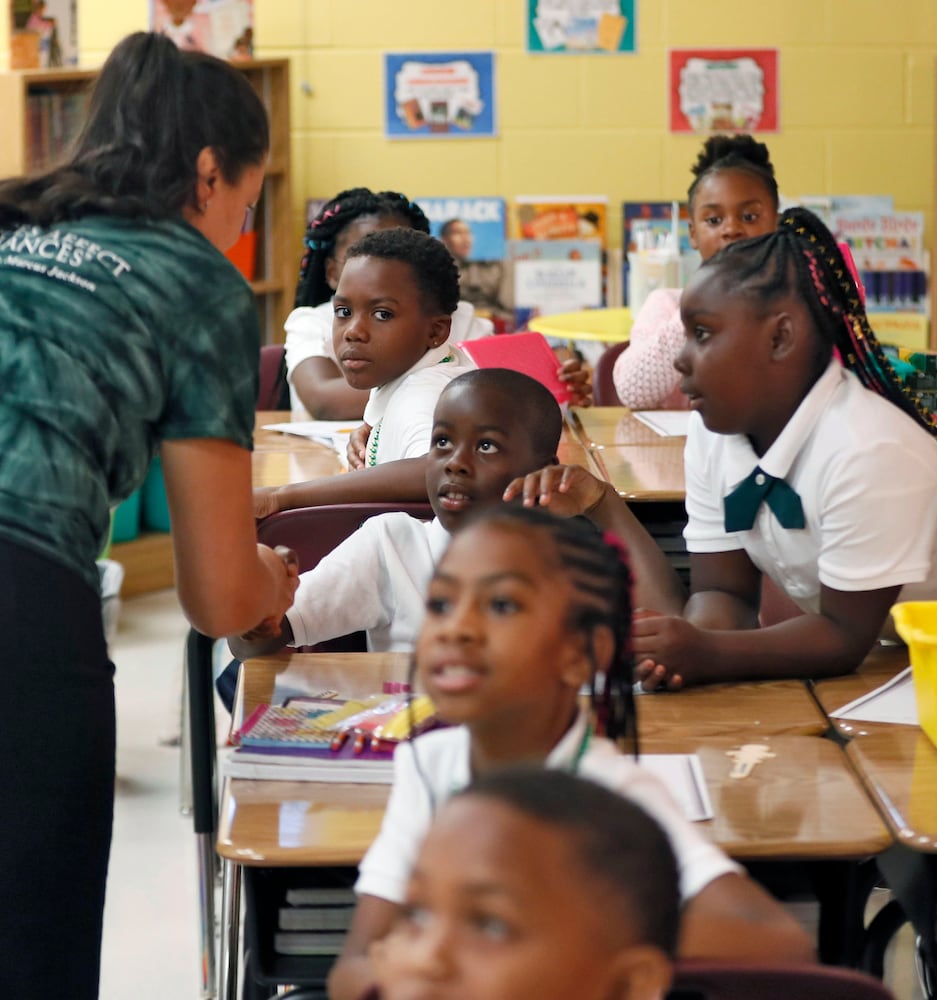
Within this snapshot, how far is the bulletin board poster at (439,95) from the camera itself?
532cm

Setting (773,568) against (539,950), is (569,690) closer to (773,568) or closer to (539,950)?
(539,950)

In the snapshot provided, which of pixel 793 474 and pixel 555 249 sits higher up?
pixel 555 249

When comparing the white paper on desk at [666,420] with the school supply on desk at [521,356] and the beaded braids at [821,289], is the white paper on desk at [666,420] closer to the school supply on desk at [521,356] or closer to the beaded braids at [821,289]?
the school supply on desk at [521,356]

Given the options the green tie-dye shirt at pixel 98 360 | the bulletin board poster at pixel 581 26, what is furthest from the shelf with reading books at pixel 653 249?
the green tie-dye shirt at pixel 98 360

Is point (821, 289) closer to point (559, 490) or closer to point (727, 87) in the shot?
point (559, 490)

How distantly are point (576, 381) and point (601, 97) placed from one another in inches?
83.9

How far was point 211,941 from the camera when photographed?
2.35 metres

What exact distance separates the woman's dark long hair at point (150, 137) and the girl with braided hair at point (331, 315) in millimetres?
1936

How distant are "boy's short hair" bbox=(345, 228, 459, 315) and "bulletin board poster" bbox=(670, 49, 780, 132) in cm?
284

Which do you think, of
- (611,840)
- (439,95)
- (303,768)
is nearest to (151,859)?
(303,768)

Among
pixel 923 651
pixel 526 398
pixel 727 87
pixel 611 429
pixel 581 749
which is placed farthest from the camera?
pixel 727 87

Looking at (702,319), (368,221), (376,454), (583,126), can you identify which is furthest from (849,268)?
(583,126)

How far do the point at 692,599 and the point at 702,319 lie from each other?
1.20 ft

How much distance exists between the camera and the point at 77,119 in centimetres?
368
